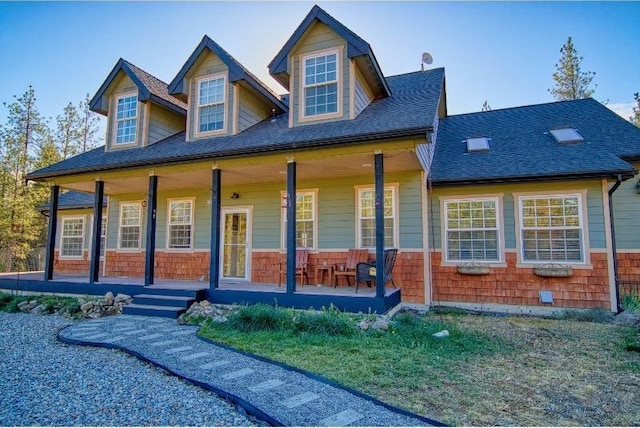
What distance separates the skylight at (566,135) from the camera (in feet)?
28.9

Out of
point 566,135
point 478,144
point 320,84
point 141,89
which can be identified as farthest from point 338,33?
point 566,135

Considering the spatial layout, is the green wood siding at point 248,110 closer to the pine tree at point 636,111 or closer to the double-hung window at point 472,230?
the double-hung window at point 472,230

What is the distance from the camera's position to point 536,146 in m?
8.99

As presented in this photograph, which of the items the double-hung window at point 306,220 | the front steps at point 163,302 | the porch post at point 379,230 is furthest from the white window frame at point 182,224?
the porch post at point 379,230

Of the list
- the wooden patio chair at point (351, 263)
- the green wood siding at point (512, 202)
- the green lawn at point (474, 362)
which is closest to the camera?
the green lawn at point (474, 362)

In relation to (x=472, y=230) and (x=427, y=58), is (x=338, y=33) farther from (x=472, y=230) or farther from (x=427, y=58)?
(x=472, y=230)

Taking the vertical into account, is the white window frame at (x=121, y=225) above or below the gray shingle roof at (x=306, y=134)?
below

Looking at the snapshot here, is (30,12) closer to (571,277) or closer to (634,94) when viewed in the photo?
(571,277)

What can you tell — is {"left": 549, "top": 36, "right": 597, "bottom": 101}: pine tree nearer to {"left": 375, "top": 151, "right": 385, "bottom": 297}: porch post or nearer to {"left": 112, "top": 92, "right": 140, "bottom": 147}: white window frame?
{"left": 375, "top": 151, "right": 385, "bottom": 297}: porch post

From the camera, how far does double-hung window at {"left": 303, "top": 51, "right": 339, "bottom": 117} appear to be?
8039mm

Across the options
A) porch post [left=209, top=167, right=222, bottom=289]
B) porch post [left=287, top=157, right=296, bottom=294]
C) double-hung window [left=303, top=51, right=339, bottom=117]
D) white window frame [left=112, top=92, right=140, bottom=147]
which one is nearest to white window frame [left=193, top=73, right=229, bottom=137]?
porch post [left=209, top=167, right=222, bottom=289]

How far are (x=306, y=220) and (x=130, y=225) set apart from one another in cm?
652

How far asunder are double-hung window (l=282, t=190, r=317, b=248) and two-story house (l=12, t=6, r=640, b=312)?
0.04 m

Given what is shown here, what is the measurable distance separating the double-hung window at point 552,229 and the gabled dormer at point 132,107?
10028 mm
